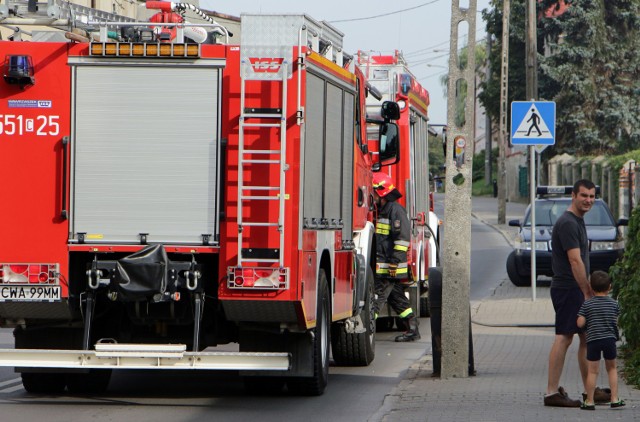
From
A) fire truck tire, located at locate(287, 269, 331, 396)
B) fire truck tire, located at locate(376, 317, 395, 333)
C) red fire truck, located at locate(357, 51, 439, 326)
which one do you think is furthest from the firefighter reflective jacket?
fire truck tire, located at locate(287, 269, 331, 396)

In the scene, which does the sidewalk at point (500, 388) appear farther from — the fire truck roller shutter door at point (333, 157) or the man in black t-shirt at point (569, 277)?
the fire truck roller shutter door at point (333, 157)

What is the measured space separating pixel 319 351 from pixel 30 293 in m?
2.37

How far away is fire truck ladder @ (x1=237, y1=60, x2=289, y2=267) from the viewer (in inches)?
391

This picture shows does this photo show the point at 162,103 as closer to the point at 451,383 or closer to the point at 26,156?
the point at 26,156

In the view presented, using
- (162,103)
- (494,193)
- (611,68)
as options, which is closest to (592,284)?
(162,103)

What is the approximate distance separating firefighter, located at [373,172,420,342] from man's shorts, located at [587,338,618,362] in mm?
5730

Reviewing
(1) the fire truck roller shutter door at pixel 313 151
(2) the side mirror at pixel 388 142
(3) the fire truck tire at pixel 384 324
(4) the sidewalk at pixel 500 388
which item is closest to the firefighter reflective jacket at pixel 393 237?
(4) the sidewalk at pixel 500 388

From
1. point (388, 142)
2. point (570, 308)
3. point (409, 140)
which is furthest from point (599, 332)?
point (409, 140)

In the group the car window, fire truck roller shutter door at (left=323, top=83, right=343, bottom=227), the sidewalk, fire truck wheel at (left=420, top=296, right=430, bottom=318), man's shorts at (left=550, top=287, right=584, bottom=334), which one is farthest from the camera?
the car window

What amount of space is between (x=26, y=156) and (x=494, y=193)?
6650 centimetres

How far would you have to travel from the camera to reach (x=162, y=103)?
406 inches

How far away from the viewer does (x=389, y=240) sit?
15.7 meters

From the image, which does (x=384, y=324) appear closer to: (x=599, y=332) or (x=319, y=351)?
(x=319, y=351)

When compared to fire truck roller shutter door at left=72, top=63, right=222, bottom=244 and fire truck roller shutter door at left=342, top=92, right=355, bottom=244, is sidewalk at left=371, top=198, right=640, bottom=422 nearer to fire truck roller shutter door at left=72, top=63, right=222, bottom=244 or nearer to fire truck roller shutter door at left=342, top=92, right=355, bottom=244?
fire truck roller shutter door at left=342, top=92, right=355, bottom=244
